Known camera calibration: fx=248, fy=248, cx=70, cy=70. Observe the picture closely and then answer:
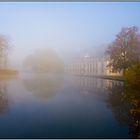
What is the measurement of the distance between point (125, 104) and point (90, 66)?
86cm

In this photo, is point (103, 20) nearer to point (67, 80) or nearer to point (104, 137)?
point (67, 80)

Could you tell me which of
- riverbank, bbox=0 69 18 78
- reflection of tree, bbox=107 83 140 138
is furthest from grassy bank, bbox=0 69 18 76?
reflection of tree, bbox=107 83 140 138

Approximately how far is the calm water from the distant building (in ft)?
0.55

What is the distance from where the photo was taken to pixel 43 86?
358cm

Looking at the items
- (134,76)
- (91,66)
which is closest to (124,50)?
(134,76)

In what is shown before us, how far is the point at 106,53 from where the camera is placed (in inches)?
153

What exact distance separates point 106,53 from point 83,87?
2.30 ft

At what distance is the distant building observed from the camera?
3.93 metres

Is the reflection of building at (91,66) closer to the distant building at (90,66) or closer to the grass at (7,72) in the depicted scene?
the distant building at (90,66)

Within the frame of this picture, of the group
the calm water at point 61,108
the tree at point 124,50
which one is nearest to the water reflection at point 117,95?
the calm water at point 61,108

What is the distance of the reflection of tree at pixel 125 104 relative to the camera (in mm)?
3319

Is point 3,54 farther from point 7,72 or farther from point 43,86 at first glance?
point 43,86

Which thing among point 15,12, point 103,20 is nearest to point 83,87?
point 103,20

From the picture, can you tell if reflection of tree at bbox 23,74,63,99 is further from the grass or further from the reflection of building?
the reflection of building
